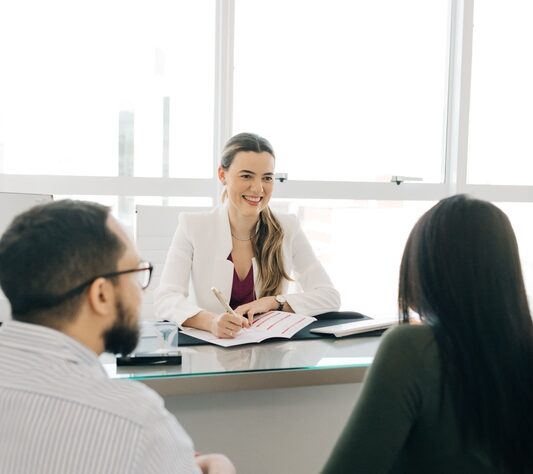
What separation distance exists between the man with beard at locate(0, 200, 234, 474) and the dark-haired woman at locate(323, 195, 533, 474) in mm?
326

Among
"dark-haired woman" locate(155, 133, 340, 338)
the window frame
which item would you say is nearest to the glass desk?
"dark-haired woman" locate(155, 133, 340, 338)

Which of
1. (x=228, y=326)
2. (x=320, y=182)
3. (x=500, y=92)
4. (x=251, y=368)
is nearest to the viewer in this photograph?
(x=251, y=368)

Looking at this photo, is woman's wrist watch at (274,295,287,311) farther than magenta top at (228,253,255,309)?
No

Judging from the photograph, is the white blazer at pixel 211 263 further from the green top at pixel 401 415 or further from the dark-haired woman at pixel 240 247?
the green top at pixel 401 415

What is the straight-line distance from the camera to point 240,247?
258cm

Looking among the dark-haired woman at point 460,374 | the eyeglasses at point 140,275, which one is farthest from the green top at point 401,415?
the eyeglasses at point 140,275

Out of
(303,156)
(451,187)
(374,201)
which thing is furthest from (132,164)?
(451,187)

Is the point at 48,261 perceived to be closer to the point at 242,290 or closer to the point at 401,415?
the point at 401,415

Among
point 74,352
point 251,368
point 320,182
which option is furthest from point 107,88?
point 74,352

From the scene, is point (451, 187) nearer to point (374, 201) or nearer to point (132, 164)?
point (374, 201)

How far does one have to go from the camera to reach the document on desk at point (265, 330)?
175 centimetres

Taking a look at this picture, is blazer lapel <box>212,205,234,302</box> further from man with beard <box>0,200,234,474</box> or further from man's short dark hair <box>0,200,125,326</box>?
man's short dark hair <box>0,200,125,326</box>

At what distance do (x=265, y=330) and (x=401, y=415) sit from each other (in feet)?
2.86

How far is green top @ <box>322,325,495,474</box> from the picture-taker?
1.02 meters
